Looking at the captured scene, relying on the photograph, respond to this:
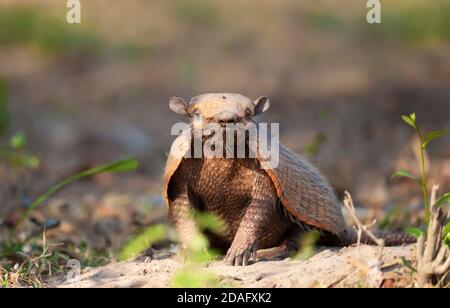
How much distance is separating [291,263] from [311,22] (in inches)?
448

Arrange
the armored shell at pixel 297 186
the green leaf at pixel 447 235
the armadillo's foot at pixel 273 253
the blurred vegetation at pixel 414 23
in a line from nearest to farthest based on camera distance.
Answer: the green leaf at pixel 447 235 → the armored shell at pixel 297 186 → the armadillo's foot at pixel 273 253 → the blurred vegetation at pixel 414 23

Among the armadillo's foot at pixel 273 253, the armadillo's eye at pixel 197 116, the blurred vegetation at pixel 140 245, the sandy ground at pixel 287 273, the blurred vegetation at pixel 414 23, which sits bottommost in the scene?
the blurred vegetation at pixel 140 245

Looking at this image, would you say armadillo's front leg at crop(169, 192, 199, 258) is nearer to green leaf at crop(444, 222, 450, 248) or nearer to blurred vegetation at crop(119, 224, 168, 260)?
blurred vegetation at crop(119, 224, 168, 260)

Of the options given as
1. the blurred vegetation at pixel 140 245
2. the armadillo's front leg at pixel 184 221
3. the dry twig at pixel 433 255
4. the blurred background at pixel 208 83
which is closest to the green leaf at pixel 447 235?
the dry twig at pixel 433 255

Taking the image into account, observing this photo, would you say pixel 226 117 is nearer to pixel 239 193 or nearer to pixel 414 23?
pixel 239 193

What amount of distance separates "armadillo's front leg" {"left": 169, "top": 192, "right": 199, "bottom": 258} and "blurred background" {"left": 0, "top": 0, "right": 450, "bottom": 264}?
126 inches

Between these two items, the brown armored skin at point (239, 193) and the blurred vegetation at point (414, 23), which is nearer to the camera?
the brown armored skin at point (239, 193)

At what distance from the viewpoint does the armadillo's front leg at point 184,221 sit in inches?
231

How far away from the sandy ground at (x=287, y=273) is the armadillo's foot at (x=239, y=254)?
0.07 metres

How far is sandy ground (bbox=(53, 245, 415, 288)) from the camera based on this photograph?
4961 mm

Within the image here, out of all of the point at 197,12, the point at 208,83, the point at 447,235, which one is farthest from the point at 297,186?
the point at 197,12

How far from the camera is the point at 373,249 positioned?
539cm

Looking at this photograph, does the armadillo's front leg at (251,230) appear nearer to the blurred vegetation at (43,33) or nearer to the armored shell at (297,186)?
the armored shell at (297,186)
